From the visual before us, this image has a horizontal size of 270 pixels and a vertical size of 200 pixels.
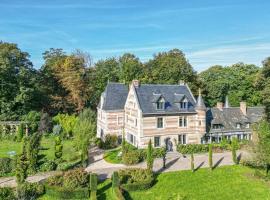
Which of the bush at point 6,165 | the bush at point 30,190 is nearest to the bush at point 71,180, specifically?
the bush at point 30,190

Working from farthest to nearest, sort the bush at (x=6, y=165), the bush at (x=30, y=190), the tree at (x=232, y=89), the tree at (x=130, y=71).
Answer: the tree at (x=232, y=89) → the tree at (x=130, y=71) → the bush at (x=6, y=165) → the bush at (x=30, y=190)

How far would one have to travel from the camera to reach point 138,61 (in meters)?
72.7

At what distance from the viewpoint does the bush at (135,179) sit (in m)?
29.6

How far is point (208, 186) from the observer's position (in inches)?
1228

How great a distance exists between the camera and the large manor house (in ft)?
144

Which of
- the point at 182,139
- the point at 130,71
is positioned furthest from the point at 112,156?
the point at 130,71

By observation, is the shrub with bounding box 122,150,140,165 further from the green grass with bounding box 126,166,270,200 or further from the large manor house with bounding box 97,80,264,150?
the large manor house with bounding box 97,80,264,150

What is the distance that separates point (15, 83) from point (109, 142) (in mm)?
24098

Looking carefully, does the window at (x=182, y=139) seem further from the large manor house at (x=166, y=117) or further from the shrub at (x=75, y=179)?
the shrub at (x=75, y=179)

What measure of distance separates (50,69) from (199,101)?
36.6m

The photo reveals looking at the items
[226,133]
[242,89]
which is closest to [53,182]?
[226,133]

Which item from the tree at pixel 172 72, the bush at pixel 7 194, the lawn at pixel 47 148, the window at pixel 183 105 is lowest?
the bush at pixel 7 194

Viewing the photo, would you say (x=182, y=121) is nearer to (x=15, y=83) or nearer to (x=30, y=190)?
(x=30, y=190)

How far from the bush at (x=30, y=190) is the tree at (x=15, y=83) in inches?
1230
